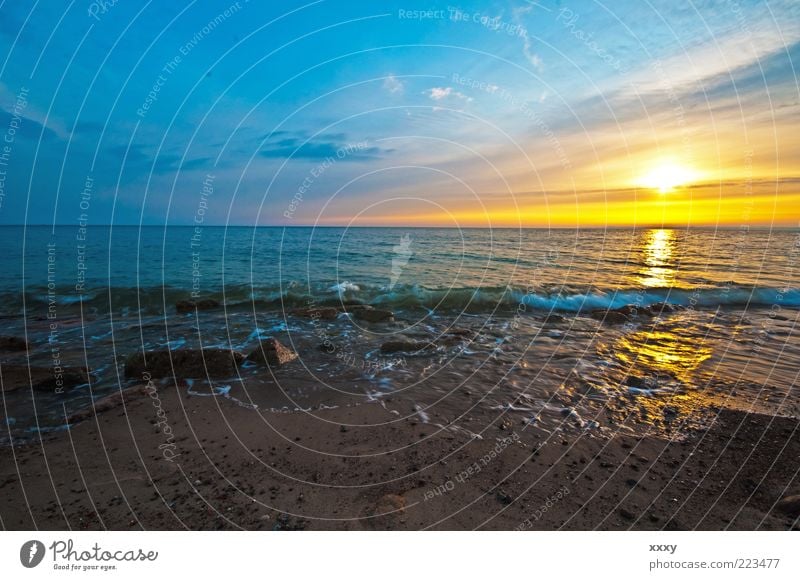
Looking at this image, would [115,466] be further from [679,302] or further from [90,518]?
[679,302]

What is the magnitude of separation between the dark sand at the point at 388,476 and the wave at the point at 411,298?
1268cm

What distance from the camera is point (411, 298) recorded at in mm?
21719

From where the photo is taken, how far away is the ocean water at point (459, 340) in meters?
8.37

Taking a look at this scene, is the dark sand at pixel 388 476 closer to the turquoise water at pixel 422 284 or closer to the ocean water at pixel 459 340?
the ocean water at pixel 459 340

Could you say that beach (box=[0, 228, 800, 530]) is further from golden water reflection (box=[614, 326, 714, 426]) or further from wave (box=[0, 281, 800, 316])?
wave (box=[0, 281, 800, 316])

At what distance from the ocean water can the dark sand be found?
0.84m

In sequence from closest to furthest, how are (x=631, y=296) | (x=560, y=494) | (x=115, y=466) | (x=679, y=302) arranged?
(x=560, y=494)
(x=115, y=466)
(x=679, y=302)
(x=631, y=296)

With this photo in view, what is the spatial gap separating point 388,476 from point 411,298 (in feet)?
53.7

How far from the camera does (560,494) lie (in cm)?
513

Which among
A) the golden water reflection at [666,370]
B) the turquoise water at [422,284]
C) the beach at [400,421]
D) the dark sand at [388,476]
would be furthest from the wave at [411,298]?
the dark sand at [388,476]

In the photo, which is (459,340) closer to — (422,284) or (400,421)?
(400,421)

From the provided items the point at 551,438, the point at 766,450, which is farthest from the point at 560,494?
the point at 766,450

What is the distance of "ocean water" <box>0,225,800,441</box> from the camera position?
837cm

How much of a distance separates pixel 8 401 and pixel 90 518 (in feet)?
21.1
